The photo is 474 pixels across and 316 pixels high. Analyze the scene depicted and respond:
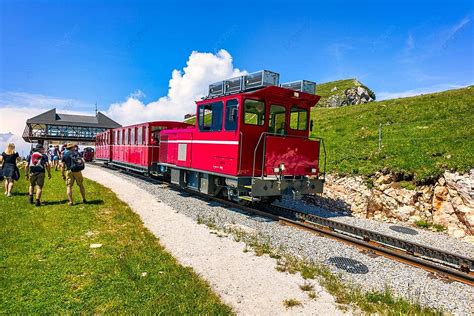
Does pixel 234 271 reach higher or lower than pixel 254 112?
lower

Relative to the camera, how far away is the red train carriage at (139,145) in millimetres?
16766

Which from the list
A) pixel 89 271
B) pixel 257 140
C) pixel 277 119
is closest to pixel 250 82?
pixel 277 119

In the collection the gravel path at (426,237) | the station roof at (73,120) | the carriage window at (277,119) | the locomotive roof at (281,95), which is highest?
the station roof at (73,120)

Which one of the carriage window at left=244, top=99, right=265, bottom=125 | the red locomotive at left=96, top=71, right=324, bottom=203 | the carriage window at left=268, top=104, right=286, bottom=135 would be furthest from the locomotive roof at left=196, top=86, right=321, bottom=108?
the carriage window at left=268, top=104, right=286, bottom=135

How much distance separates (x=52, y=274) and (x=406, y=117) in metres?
21.7

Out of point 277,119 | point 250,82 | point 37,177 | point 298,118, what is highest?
point 250,82

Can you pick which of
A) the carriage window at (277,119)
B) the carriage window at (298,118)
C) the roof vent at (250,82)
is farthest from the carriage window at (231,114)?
the carriage window at (298,118)

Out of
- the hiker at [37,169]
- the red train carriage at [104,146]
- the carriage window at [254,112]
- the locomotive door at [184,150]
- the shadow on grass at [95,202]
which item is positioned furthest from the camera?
the red train carriage at [104,146]

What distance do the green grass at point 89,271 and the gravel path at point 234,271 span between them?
317 mm

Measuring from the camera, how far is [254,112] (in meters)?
9.81

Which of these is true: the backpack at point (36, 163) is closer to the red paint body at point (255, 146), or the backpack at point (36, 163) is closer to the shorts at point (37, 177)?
the shorts at point (37, 177)

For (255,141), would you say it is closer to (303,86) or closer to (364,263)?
(303,86)

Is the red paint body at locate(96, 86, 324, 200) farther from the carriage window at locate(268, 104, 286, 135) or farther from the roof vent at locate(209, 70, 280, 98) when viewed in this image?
the roof vent at locate(209, 70, 280, 98)

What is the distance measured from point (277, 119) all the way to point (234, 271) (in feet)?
19.4
